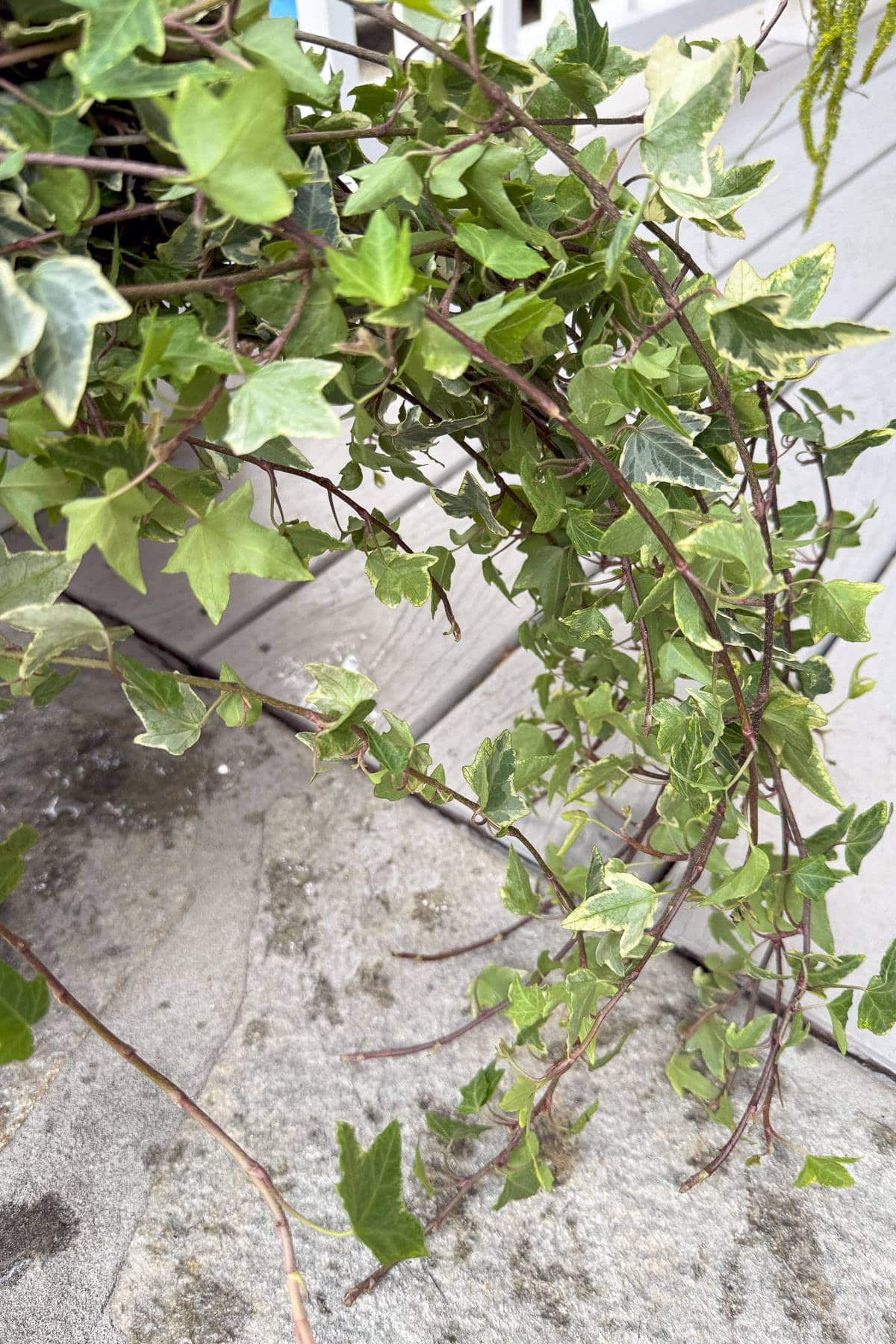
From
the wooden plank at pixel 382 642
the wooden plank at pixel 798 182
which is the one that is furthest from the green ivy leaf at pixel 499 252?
the wooden plank at pixel 798 182

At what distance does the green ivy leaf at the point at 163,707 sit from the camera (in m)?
0.36

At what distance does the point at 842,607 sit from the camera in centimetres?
38

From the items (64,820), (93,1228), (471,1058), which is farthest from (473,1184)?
(64,820)

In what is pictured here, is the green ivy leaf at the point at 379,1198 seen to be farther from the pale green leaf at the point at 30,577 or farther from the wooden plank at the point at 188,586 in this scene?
the wooden plank at the point at 188,586

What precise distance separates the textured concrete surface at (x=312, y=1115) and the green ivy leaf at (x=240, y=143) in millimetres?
461

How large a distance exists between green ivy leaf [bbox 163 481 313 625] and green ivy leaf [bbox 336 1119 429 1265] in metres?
0.18

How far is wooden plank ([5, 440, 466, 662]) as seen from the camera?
2.93 feet

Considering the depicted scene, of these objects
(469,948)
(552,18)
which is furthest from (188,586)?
(552,18)

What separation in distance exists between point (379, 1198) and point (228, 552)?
0.72ft

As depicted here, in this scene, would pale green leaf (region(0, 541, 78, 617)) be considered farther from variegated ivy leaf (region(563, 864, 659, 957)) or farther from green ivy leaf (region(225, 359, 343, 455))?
variegated ivy leaf (region(563, 864, 659, 957))

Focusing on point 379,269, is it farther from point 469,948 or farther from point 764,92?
point 764,92

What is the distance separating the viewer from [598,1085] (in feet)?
1.83

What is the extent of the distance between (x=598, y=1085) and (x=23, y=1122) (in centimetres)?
31

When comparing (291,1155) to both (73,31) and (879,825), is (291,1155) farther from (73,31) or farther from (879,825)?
(73,31)
